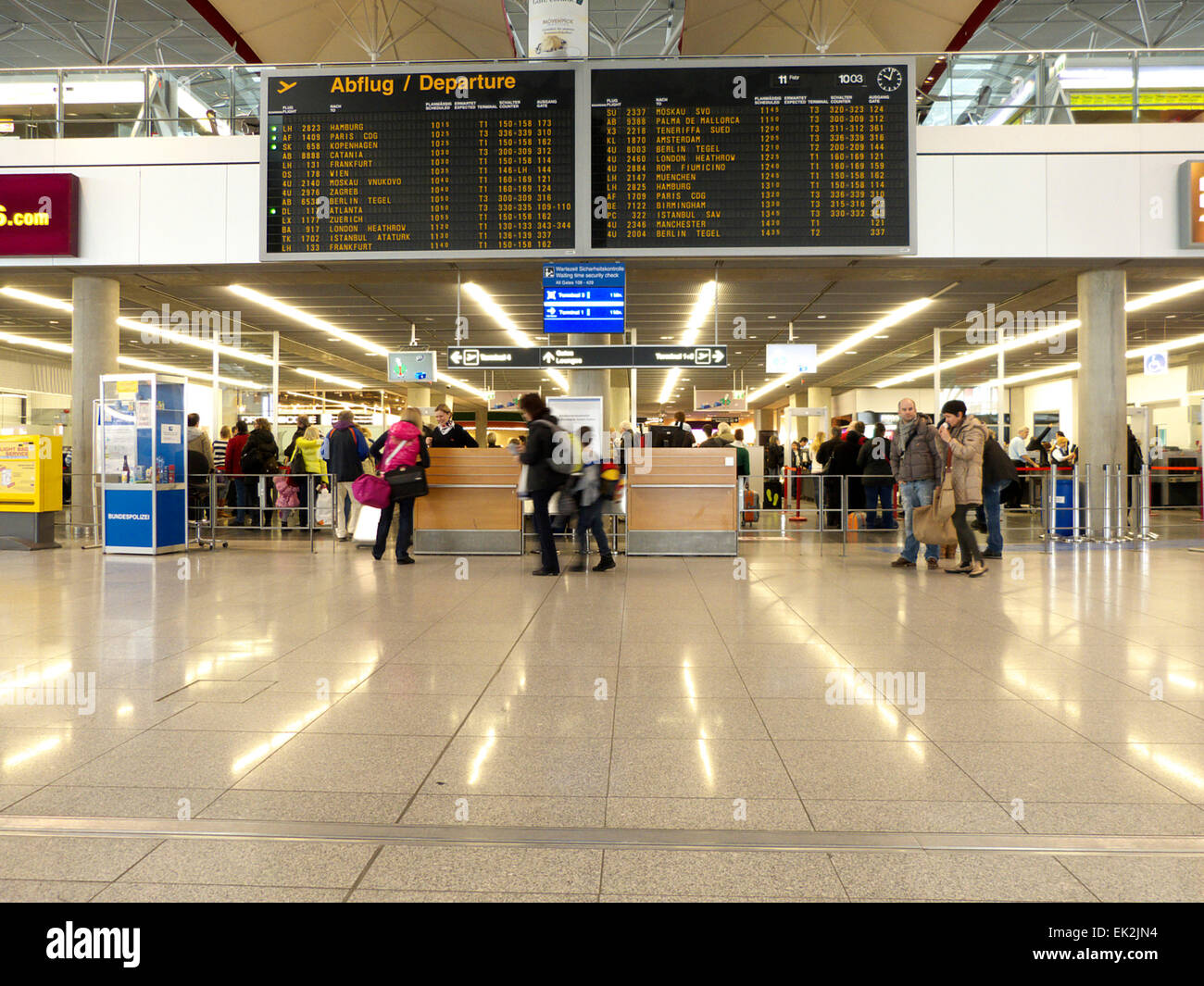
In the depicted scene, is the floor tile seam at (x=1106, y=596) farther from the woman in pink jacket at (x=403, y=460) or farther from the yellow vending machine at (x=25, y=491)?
the yellow vending machine at (x=25, y=491)

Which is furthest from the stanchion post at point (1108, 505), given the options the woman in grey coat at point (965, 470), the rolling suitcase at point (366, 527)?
the rolling suitcase at point (366, 527)

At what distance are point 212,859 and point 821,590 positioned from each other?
245 inches

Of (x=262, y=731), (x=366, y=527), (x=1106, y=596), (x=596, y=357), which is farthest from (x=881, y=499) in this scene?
(x=262, y=731)

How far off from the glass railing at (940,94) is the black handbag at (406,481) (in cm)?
567

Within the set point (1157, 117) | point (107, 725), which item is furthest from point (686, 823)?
point (1157, 117)

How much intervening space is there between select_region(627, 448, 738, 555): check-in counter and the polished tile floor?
377cm

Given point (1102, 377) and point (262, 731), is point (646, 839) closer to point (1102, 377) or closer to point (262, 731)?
point (262, 731)

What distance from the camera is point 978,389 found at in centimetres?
2420

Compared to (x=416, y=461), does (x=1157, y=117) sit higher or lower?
higher

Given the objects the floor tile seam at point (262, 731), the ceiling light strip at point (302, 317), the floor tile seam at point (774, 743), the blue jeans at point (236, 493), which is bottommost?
the floor tile seam at point (774, 743)

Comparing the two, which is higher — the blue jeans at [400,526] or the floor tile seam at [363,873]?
the blue jeans at [400,526]

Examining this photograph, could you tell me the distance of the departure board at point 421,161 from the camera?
33.3ft

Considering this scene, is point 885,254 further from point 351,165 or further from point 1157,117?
point 351,165
